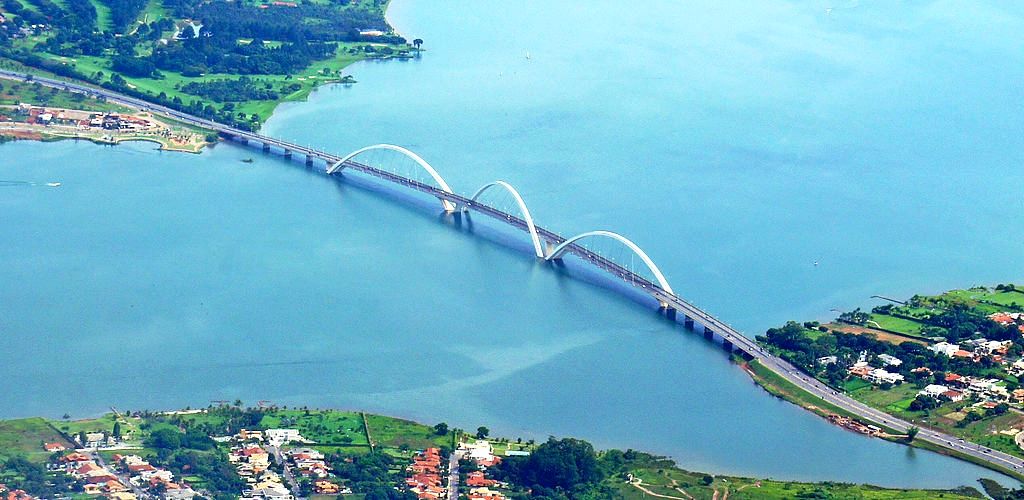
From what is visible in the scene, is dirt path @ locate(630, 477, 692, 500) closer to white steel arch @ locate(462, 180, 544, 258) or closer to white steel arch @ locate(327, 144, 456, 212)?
white steel arch @ locate(462, 180, 544, 258)

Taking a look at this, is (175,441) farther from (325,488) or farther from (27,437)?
(325,488)

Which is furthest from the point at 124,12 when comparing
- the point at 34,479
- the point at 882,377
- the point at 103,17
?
the point at 34,479

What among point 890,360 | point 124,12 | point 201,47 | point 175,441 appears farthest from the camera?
point 124,12

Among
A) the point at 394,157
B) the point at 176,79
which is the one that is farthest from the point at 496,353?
the point at 176,79

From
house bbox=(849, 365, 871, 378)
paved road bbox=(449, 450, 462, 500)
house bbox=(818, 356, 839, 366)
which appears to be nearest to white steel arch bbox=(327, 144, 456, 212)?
house bbox=(818, 356, 839, 366)

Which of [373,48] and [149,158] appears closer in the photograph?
[149,158]

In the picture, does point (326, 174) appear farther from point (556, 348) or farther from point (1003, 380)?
point (1003, 380)
